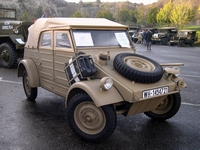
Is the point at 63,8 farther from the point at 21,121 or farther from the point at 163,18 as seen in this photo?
the point at 21,121

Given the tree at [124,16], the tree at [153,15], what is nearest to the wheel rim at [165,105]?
the tree at [153,15]

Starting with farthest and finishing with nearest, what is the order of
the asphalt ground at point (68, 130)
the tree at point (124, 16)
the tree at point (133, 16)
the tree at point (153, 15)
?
the tree at point (124, 16) < the tree at point (133, 16) < the tree at point (153, 15) < the asphalt ground at point (68, 130)

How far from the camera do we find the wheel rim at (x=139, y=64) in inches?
143

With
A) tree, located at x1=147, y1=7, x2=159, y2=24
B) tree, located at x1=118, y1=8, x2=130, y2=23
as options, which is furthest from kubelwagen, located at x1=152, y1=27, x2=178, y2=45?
tree, located at x1=118, y1=8, x2=130, y2=23

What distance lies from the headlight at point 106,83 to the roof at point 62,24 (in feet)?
4.59

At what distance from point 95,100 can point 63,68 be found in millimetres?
1382

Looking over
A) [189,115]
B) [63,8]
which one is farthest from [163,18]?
[63,8]

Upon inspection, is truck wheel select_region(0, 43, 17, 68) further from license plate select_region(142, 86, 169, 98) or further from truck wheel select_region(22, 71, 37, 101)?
license plate select_region(142, 86, 169, 98)

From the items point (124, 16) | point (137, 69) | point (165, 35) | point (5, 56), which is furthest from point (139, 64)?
point (124, 16)

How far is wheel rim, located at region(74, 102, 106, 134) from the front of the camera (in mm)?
3391

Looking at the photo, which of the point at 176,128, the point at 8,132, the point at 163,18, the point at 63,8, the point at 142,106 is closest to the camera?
the point at 142,106

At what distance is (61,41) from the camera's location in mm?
4387

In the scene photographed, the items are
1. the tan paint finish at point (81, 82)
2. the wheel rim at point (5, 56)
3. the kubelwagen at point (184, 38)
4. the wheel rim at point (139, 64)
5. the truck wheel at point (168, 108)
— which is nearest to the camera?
the tan paint finish at point (81, 82)

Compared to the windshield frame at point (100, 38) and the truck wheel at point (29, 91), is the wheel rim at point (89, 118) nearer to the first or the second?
the windshield frame at point (100, 38)
